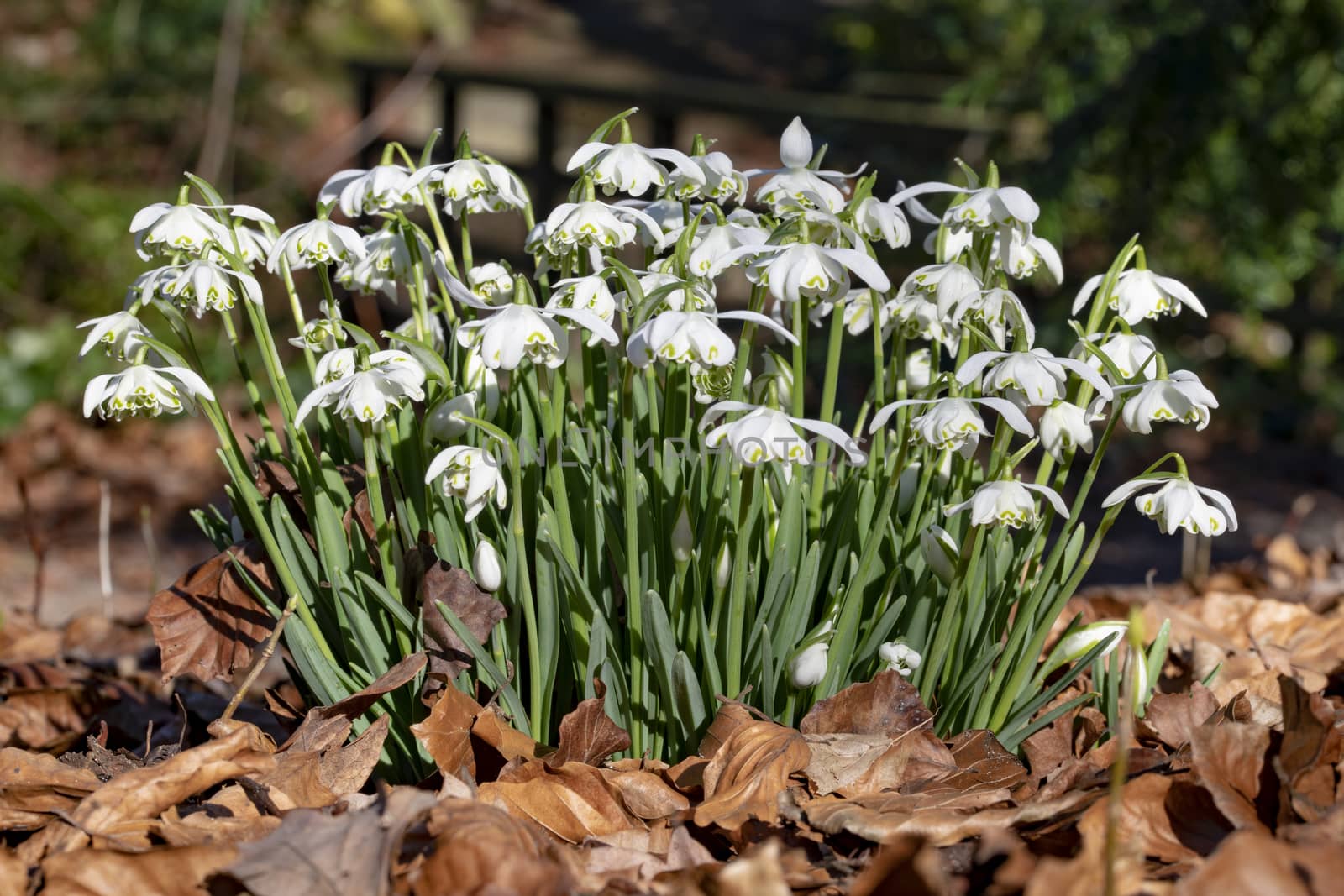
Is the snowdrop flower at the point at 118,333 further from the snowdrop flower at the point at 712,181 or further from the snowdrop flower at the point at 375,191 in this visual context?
the snowdrop flower at the point at 712,181

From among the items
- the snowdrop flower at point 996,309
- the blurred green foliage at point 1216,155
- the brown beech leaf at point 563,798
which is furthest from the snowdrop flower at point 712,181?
the blurred green foliage at point 1216,155

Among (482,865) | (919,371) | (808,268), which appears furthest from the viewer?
(919,371)

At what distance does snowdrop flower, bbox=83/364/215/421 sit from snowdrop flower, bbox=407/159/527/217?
0.99ft

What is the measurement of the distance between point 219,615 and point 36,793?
0.85ft

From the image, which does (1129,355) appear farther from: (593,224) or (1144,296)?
(593,224)

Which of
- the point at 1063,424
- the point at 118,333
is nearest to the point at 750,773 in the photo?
the point at 1063,424

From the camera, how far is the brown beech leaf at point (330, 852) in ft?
3.16

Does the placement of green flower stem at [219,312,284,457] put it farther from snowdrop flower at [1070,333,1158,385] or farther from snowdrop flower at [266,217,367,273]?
snowdrop flower at [1070,333,1158,385]

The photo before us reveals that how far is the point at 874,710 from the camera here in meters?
1.26

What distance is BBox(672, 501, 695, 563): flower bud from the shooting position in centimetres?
125

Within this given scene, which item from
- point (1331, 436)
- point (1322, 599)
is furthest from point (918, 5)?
point (1322, 599)

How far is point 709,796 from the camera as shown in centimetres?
118

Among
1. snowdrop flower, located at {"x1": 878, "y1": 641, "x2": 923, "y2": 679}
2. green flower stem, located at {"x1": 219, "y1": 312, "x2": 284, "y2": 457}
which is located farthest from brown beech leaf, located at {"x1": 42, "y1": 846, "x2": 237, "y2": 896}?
snowdrop flower, located at {"x1": 878, "y1": 641, "x2": 923, "y2": 679}

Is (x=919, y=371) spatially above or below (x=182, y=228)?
below
